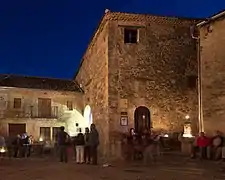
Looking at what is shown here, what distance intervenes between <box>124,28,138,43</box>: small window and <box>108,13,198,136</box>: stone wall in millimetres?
294

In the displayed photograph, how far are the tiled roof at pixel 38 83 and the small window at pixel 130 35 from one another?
1134 cm

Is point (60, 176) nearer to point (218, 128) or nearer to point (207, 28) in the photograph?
point (218, 128)

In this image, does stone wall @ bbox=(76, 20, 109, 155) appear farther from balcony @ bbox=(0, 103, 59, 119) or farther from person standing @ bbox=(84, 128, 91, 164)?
person standing @ bbox=(84, 128, 91, 164)

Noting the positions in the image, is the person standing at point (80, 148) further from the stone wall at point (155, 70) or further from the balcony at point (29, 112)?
the balcony at point (29, 112)

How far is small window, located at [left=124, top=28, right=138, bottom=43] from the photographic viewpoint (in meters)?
24.1

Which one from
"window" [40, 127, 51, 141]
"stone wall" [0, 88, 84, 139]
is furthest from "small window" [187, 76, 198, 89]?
"window" [40, 127, 51, 141]

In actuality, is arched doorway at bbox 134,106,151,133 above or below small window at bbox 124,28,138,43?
below

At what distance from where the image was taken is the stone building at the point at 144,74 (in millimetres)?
23375

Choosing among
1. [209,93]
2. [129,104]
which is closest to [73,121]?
[129,104]

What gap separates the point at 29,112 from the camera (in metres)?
33.0

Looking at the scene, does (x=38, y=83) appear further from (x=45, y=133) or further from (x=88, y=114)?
(x=88, y=114)

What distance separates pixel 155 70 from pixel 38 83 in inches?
546

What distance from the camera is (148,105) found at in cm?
2400

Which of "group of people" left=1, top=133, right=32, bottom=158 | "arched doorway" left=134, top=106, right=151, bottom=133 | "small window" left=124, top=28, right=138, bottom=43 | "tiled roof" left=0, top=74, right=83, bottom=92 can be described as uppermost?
"small window" left=124, top=28, right=138, bottom=43
